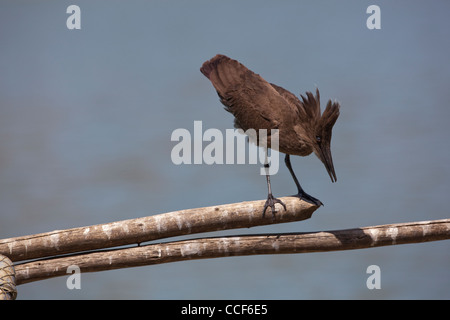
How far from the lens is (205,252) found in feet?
10.0

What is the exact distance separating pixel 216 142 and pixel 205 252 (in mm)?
807

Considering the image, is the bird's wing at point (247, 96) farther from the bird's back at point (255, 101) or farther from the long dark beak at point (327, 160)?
the long dark beak at point (327, 160)

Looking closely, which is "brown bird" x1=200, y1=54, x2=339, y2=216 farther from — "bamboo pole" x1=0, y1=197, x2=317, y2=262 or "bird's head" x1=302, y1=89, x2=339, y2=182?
"bamboo pole" x1=0, y1=197, x2=317, y2=262

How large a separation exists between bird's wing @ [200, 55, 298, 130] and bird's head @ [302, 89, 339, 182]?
165 millimetres

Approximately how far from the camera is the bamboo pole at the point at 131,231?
3.04 m

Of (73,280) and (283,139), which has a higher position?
(283,139)

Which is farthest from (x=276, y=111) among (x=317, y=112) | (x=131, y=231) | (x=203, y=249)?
(x=131, y=231)

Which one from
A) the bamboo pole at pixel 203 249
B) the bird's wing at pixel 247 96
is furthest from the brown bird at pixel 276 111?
the bamboo pole at pixel 203 249

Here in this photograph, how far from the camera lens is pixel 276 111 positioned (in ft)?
11.3

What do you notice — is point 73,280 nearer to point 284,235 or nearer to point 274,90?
point 284,235

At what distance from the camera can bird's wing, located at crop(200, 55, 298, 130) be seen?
344cm
